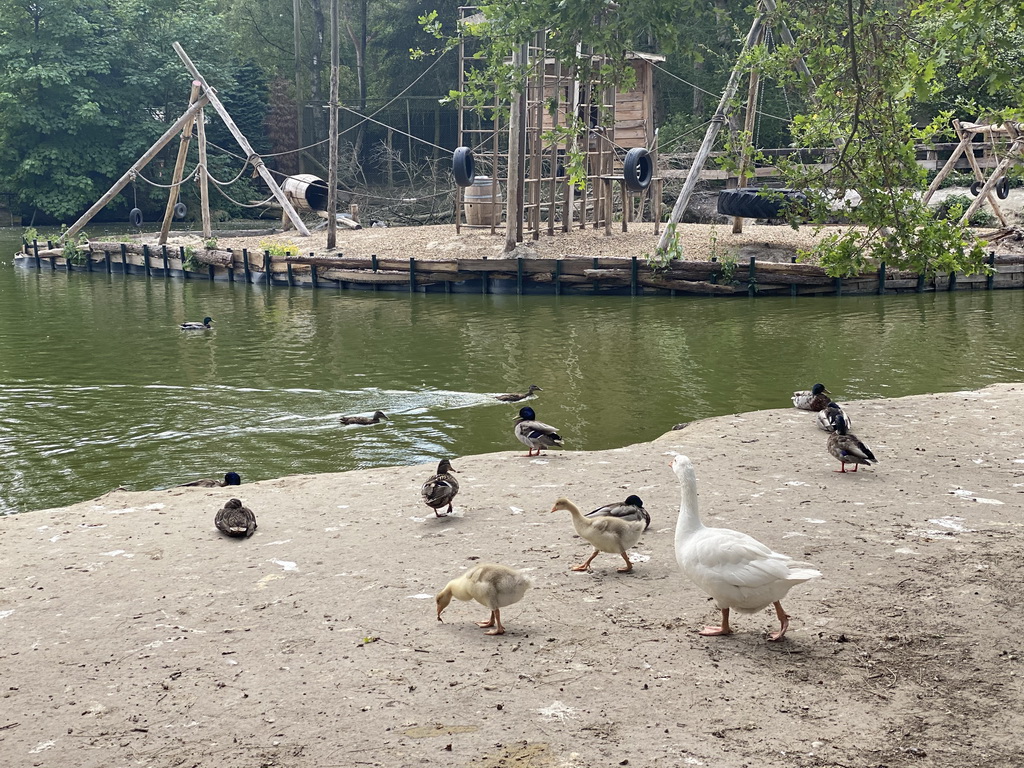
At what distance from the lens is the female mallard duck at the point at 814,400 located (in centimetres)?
1323

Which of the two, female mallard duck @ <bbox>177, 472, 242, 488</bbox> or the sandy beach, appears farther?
female mallard duck @ <bbox>177, 472, 242, 488</bbox>

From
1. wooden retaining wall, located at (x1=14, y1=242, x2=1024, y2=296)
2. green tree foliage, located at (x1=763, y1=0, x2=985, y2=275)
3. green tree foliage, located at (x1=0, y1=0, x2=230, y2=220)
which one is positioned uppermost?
green tree foliage, located at (x1=0, y1=0, x2=230, y2=220)

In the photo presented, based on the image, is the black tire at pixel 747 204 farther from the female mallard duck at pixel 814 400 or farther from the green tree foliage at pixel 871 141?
the green tree foliage at pixel 871 141

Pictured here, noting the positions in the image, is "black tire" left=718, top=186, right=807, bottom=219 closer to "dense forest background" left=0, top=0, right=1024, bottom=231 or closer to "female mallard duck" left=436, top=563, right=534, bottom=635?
"dense forest background" left=0, top=0, right=1024, bottom=231

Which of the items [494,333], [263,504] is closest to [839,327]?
[494,333]

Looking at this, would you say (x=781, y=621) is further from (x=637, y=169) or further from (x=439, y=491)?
(x=637, y=169)

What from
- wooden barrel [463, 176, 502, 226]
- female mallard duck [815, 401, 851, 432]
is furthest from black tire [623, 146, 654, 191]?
female mallard duck [815, 401, 851, 432]

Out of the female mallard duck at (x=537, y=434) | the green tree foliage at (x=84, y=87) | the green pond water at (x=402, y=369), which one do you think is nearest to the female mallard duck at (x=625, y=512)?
the female mallard duck at (x=537, y=434)

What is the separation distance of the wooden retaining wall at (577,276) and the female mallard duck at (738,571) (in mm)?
21381

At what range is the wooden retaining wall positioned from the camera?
26844 millimetres

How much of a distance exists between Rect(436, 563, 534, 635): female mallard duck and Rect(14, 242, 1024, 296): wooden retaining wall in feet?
70.2

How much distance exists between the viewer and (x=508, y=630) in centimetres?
653

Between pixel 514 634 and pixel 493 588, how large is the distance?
0.34 metres

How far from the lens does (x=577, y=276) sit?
28.1 m
